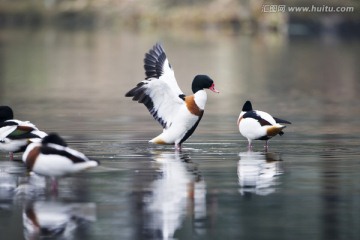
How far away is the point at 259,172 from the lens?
14.2 m

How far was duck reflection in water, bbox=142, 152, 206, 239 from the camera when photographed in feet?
34.9

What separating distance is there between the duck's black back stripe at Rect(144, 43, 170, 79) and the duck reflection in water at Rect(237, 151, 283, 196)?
7.18ft

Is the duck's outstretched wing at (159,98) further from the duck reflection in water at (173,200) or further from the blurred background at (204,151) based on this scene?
the duck reflection in water at (173,200)

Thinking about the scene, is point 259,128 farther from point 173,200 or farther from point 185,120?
point 173,200

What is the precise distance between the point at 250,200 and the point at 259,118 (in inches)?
175

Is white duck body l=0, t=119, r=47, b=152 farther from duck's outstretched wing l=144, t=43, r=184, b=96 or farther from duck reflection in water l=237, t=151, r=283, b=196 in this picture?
duck reflection in water l=237, t=151, r=283, b=196

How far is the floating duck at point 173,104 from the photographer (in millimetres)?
16531

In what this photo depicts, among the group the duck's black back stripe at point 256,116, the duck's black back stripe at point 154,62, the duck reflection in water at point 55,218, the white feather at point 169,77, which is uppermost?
the duck's black back stripe at point 154,62

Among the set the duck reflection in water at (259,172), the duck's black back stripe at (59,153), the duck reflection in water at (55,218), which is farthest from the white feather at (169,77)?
the duck reflection in water at (55,218)

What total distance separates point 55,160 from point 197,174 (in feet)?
7.89

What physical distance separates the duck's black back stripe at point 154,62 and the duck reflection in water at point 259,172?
2.19 meters

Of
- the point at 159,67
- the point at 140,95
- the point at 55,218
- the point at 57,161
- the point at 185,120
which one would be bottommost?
the point at 55,218

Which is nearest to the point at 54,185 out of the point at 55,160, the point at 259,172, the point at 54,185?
the point at 54,185

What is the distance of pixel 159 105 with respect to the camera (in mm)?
16906
